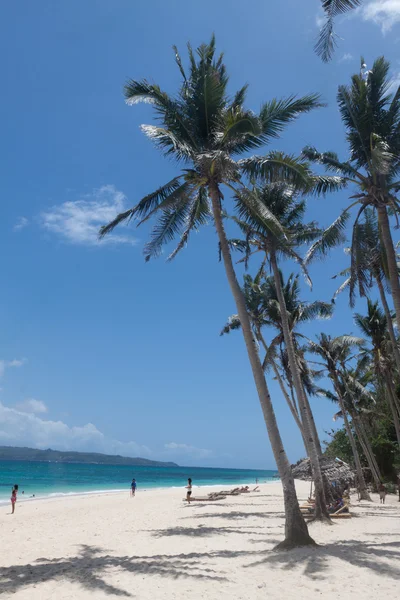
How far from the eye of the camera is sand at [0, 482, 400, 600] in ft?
21.3

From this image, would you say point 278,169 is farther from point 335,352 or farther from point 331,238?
point 335,352

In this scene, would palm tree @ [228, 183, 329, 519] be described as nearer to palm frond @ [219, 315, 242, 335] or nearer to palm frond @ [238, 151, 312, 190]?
palm frond @ [238, 151, 312, 190]

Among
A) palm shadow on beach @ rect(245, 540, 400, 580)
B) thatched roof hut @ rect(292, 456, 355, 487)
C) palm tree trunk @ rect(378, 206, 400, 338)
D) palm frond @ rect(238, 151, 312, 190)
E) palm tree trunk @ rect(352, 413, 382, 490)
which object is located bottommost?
palm shadow on beach @ rect(245, 540, 400, 580)

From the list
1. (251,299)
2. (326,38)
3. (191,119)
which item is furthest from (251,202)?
(251,299)

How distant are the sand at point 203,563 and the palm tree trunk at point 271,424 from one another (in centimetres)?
49

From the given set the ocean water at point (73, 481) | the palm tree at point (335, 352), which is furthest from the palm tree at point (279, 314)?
the ocean water at point (73, 481)

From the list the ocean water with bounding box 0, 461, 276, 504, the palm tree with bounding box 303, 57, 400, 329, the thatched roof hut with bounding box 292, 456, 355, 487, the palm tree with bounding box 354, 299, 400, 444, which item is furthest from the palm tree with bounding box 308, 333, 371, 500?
the ocean water with bounding box 0, 461, 276, 504

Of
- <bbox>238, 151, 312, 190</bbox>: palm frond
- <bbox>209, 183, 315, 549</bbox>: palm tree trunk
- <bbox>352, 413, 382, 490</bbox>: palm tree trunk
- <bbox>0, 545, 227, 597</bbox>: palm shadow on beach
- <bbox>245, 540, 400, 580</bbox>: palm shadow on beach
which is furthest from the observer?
<bbox>352, 413, 382, 490</bbox>: palm tree trunk

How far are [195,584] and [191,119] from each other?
10.2 m

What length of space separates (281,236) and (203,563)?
7813 mm

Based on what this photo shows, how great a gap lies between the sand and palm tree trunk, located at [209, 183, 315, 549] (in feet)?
1.62

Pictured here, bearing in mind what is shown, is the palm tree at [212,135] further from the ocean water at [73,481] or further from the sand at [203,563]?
the ocean water at [73,481]

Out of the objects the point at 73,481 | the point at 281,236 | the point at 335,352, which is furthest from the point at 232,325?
the point at 73,481

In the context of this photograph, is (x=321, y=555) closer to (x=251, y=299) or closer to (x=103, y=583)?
(x=103, y=583)
